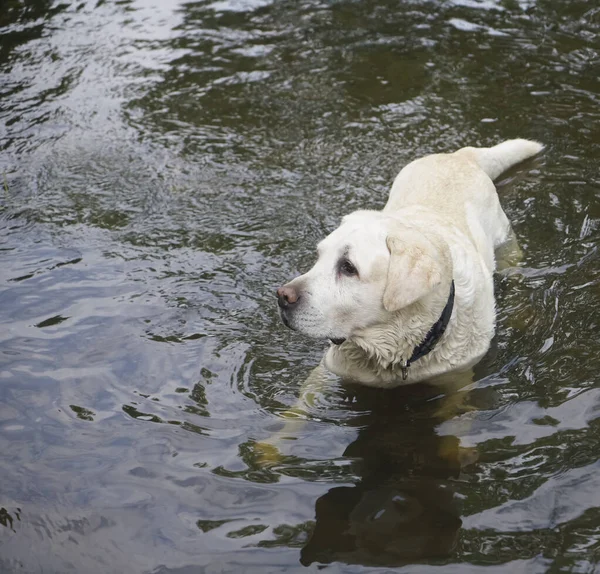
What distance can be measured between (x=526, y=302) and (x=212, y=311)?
2361mm

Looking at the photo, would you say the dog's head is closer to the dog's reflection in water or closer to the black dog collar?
the black dog collar

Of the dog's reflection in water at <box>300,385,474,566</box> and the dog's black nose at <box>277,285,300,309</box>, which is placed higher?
the dog's black nose at <box>277,285,300,309</box>

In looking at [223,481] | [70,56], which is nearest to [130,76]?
[70,56]

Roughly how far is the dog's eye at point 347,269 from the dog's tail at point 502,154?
2.81m

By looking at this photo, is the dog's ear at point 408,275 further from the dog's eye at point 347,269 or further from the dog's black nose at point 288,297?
the dog's black nose at point 288,297

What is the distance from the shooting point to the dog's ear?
4223 mm

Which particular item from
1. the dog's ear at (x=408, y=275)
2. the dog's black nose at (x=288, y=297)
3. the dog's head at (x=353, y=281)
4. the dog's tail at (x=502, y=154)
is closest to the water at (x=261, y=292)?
the dog's tail at (x=502, y=154)

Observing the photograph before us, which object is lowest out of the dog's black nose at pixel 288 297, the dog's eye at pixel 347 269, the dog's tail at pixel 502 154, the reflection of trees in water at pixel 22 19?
the dog's tail at pixel 502 154

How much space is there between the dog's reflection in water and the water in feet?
0.05

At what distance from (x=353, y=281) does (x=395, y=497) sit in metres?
1.22

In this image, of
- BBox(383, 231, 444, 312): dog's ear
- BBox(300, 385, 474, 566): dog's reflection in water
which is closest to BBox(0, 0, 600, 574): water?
BBox(300, 385, 474, 566): dog's reflection in water

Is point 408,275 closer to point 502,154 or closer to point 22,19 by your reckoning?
point 502,154

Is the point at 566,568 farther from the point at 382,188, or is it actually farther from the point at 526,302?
the point at 382,188

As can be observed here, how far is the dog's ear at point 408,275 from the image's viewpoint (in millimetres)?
4223
